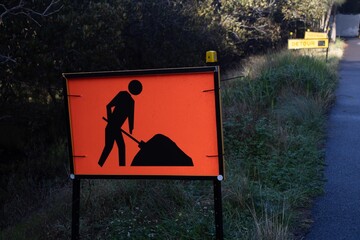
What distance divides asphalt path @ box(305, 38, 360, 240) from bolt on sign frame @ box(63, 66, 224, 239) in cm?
128

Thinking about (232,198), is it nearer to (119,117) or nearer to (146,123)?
(146,123)

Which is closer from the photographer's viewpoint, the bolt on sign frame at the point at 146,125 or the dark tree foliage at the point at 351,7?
the bolt on sign frame at the point at 146,125

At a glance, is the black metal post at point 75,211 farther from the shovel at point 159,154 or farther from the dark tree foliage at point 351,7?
the dark tree foliage at point 351,7

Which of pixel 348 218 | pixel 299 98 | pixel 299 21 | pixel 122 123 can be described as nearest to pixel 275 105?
pixel 299 98

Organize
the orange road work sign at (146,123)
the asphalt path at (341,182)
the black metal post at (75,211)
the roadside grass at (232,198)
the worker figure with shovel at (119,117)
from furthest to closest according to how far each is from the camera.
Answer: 1. the asphalt path at (341,182)
2. the roadside grass at (232,198)
3. the black metal post at (75,211)
4. the worker figure with shovel at (119,117)
5. the orange road work sign at (146,123)

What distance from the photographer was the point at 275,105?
9633mm

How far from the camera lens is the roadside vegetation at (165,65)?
15.3 feet

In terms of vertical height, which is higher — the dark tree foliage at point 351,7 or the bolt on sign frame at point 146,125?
the dark tree foliage at point 351,7

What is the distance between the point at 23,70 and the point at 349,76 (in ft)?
34.7

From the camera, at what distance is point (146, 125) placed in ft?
12.5

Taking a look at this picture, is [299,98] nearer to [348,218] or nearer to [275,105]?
[275,105]

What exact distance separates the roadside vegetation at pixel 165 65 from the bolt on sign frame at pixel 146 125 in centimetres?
68

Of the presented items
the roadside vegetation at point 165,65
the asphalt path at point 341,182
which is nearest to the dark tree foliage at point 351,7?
the roadside vegetation at point 165,65

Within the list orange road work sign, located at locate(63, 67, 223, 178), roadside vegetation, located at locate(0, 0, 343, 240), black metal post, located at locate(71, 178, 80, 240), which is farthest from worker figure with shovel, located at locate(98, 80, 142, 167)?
roadside vegetation, located at locate(0, 0, 343, 240)
